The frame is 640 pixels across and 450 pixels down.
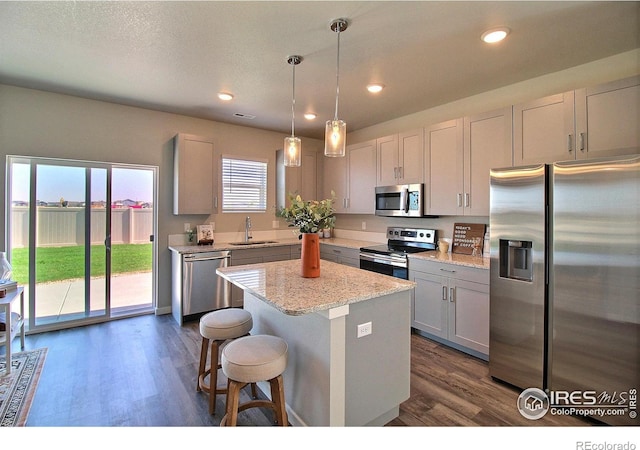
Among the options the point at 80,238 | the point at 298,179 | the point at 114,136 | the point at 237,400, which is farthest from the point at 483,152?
the point at 80,238

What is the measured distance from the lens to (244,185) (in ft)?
16.5

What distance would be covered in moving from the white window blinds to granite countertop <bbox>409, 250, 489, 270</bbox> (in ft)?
8.90

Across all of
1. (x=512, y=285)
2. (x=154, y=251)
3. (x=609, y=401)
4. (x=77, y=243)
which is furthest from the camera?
(x=154, y=251)

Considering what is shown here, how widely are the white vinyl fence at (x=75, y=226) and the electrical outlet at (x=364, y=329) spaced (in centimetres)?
352

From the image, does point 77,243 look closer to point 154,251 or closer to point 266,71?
point 154,251

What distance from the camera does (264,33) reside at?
2.37 meters

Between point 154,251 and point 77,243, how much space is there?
0.85m

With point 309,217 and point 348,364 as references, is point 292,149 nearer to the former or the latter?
point 309,217

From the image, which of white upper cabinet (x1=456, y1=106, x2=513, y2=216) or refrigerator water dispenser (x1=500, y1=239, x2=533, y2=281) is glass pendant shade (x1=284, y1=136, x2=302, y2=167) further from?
white upper cabinet (x1=456, y1=106, x2=513, y2=216)

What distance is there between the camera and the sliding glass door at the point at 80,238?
3590 millimetres

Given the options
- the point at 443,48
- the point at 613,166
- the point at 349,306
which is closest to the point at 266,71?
the point at 443,48

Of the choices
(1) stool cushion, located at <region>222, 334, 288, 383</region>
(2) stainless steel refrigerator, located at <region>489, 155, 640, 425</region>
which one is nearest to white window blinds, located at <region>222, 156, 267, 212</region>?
(1) stool cushion, located at <region>222, 334, 288, 383</region>

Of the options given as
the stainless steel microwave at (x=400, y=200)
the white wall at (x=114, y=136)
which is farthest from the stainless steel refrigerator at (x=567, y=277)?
the white wall at (x=114, y=136)

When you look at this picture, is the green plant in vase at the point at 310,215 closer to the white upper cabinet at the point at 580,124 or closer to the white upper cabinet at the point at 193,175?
the white upper cabinet at the point at 580,124
